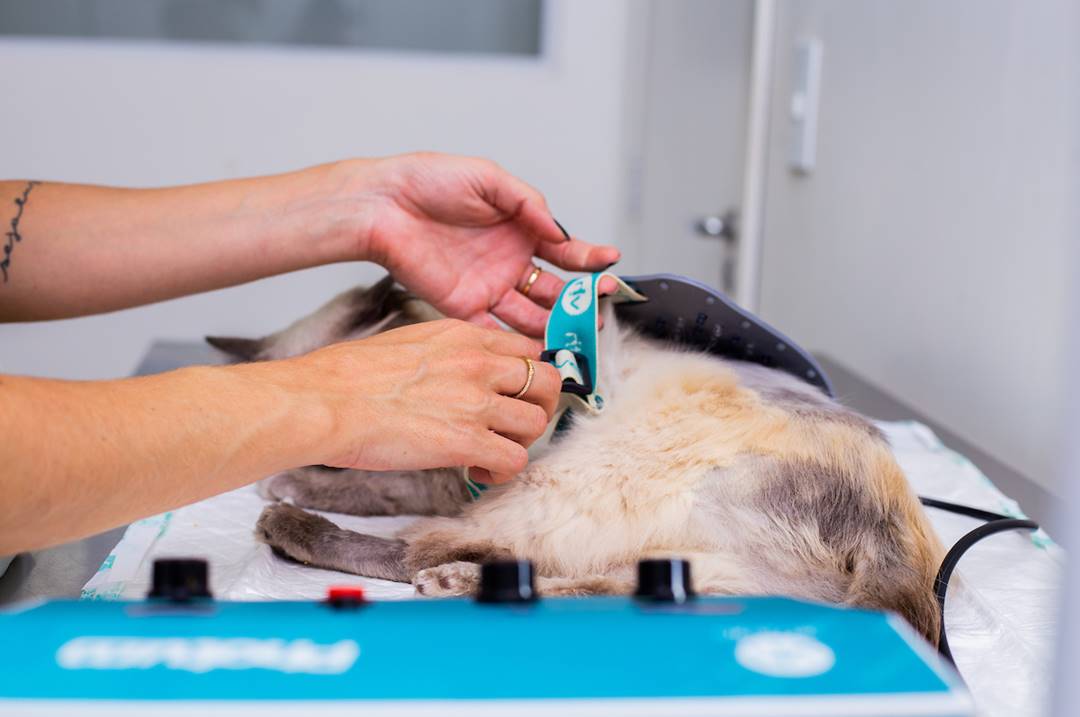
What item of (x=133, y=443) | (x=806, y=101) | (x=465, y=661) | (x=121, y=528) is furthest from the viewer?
(x=806, y=101)

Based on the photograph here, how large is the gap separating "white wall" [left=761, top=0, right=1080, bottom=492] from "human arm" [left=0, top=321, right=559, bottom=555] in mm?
525

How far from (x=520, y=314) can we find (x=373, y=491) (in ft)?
1.04

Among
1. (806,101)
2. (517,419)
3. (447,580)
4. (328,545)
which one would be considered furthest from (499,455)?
(806,101)

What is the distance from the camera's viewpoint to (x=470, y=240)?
53.8 inches

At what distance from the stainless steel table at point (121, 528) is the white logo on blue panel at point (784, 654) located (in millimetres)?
529

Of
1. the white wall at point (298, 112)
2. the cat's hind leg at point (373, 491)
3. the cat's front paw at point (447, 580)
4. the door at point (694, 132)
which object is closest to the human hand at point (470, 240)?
the cat's hind leg at point (373, 491)

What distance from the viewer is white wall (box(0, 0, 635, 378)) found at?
272cm

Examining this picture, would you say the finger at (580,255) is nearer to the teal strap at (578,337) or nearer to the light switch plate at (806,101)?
the teal strap at (578,337)

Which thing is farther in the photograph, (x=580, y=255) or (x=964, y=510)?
(x=580, y=255)

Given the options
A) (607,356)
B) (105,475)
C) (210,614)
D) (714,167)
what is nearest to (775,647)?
(210,614)

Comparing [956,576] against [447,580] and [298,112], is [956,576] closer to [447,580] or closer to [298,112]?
[447,580]

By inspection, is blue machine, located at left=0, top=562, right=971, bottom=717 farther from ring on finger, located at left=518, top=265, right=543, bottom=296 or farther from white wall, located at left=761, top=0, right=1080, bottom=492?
ring on finger, located at left=518, top=265, right=543, bottom=296

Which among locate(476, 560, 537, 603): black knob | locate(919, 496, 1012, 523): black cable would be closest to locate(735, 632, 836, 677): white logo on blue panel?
locate(476, 560, 537, 603): black knob

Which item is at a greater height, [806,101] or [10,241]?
[806,101]
